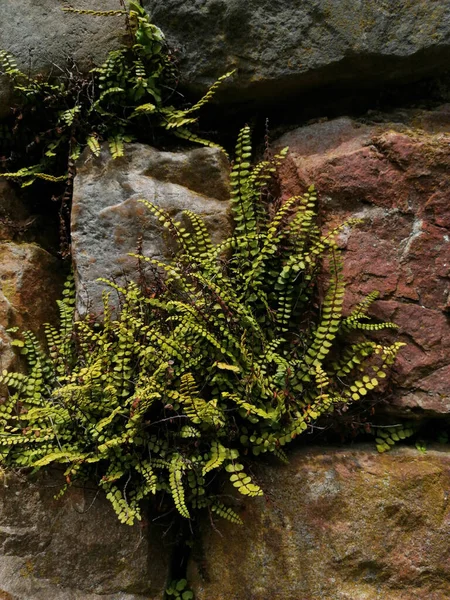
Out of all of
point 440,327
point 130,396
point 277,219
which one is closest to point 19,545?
point 130,396

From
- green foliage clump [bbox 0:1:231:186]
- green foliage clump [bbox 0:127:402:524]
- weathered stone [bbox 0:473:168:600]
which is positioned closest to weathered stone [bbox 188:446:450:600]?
green foliage clump [bbox 0:127:402:524]

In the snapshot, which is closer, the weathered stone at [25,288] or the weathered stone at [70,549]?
the weathered stone at [70,549]

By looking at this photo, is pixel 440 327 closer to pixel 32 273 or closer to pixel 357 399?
pixel 357 399

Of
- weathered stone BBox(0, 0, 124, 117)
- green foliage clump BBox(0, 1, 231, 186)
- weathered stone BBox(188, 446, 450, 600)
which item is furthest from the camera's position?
weathered stone BBox(0, 0, 124, 117)

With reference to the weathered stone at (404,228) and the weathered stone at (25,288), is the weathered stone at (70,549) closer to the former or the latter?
the weathered stone at (25,288)

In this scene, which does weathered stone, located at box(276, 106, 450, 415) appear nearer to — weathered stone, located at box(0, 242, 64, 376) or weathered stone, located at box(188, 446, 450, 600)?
weathered stone, located at box(188, 446, 450, 600)

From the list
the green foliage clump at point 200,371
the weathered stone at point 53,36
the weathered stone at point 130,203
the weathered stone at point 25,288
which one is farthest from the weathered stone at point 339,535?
the weathered stone at point 53,36
